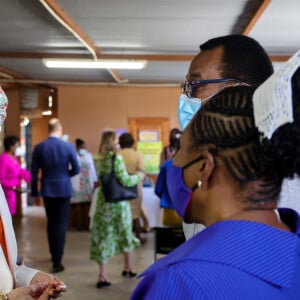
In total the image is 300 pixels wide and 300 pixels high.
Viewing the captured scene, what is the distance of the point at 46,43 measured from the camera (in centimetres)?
598

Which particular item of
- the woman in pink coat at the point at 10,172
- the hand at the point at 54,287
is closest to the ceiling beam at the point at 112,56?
the woman in pink coat at the point at 10,172

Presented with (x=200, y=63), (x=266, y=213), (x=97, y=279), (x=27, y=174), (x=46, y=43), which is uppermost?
(x=46, y=43)

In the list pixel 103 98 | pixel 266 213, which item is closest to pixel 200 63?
pixel 266 213

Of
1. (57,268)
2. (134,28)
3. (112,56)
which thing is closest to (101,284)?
(57,268)

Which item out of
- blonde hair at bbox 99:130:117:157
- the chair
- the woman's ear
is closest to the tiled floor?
the chair

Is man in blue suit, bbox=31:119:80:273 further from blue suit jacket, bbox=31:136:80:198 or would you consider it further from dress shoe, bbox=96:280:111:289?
dress shoe, bbox=96:280:111:289

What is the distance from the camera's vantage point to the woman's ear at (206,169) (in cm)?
84

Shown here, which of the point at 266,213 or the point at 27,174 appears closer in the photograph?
the point at 266,213

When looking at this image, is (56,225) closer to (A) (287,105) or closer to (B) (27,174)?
(B) (27,174)

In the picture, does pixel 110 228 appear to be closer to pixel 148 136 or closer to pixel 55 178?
pixel 55 178

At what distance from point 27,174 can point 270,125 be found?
5958 mm

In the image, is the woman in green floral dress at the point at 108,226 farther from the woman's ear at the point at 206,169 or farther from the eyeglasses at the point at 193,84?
the woman's ear at the point at 206,169

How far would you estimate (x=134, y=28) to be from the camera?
17.2 feet

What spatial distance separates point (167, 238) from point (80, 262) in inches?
60.2
